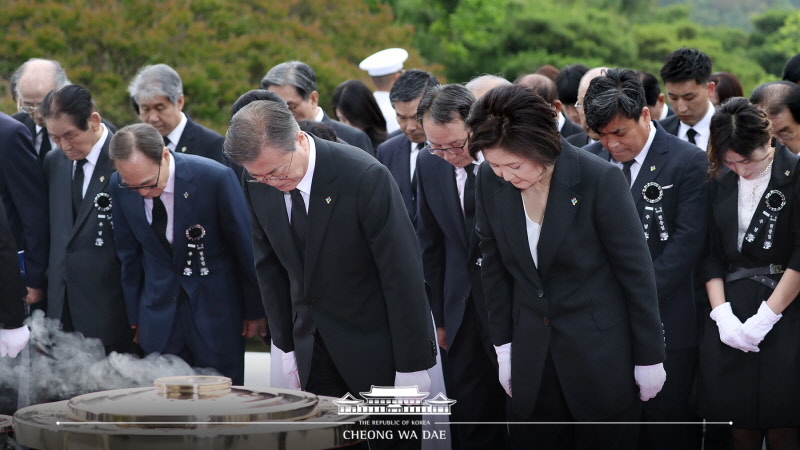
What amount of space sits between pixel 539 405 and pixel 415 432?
494 millimetres

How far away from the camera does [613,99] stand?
462 cm

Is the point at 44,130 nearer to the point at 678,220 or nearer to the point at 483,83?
the point at 483,83

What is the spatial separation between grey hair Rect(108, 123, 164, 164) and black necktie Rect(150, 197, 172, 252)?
29 cm

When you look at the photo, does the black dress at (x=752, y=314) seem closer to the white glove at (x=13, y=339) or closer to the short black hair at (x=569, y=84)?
the short black hair at (x=569, y=84)

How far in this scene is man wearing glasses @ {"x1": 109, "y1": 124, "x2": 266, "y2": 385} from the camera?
524cm

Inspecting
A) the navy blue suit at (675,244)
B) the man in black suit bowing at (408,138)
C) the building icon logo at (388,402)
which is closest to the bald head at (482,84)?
the man in black suit bowing at (408,138)

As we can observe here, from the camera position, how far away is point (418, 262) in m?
4.12

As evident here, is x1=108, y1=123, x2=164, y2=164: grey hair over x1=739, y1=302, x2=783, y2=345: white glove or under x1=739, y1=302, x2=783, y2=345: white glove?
over

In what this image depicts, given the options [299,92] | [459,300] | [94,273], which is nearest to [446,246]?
[459,300]

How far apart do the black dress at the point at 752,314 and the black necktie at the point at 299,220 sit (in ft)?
6.18

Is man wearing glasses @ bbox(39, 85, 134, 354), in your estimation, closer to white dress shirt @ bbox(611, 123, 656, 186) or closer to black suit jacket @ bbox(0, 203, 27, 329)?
black suit jacket @ bbox(0, 203, 27, 329)

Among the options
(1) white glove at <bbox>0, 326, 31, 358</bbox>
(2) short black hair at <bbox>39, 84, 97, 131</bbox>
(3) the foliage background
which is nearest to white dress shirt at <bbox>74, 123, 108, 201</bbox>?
(2) short black hair at <bbox>39, 84, 97, 131</bbox>

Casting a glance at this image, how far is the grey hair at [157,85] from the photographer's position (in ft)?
20.5

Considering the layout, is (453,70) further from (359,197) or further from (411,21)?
(359,197)
